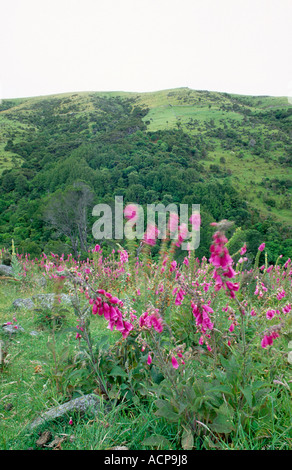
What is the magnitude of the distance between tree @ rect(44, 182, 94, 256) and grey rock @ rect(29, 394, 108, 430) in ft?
108

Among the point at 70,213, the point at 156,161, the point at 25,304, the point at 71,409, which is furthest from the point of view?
the point at 156,161

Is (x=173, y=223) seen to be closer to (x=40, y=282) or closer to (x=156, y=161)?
(x=40, y=282)

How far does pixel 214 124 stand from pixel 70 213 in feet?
205

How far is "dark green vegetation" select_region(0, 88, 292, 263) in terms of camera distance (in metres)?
41.6

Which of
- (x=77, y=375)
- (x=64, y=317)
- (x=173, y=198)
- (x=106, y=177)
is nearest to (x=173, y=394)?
(x=77, y=375)

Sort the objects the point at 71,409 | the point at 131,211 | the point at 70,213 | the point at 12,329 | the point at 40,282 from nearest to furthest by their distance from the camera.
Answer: the point at 71,409, the point at 131,211, the point at 12,329, the point at 40,282, the point at 70,213

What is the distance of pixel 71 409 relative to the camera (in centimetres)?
171

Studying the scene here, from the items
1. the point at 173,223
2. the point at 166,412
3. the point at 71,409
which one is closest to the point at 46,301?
the point at 71,409

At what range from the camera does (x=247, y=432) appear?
58.6 inches

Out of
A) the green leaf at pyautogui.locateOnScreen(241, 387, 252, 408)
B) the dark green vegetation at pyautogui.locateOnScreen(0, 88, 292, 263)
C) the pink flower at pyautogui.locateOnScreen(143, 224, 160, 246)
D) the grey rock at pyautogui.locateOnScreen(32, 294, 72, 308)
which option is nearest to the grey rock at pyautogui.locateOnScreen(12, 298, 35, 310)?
the grey rock at pyautogui.locateOnScreen(32, 294, 72, 308)

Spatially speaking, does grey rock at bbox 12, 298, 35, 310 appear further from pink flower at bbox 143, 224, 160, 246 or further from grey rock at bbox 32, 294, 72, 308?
pink flower at bbox 143, 224, 160, 246

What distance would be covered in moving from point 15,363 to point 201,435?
1834 mm

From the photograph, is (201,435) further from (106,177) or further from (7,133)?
(7,133)

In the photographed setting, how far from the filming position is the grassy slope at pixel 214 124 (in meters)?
59.5
